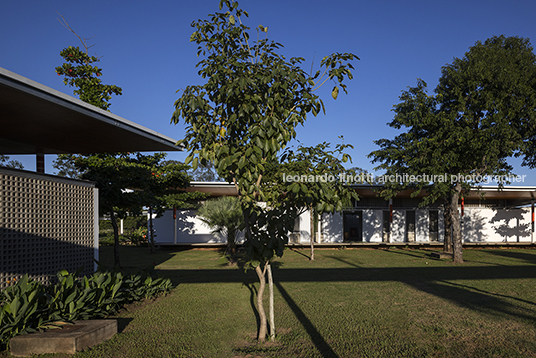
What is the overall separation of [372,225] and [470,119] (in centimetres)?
1038

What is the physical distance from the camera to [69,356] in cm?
443

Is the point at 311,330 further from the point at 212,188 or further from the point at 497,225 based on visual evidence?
the point at 497,225

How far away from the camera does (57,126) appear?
6871 mm

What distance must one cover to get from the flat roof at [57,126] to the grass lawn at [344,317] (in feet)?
10.6

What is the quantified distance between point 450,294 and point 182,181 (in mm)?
12142

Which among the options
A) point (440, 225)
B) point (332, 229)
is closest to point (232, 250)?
point (332, 229)

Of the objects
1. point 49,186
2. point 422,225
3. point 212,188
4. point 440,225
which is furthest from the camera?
point 422,225

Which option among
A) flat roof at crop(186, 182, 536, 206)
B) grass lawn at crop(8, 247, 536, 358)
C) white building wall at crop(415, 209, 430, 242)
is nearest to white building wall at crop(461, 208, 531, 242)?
flat roof at crop(186, 182, 536, 206)

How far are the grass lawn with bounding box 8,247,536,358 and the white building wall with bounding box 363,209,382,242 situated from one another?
10.7m

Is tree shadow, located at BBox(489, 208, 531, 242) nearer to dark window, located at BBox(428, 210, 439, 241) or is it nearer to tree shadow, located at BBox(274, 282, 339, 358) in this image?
dark window, located at BBox(428, 210, 439, 241)

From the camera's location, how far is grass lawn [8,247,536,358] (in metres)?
4.84

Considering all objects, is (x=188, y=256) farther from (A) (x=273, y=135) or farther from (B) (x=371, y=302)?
(A) (x=273, y=135)

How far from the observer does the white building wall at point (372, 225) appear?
2230 centimetres

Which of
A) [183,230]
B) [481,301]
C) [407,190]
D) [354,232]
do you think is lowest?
[354,232]
